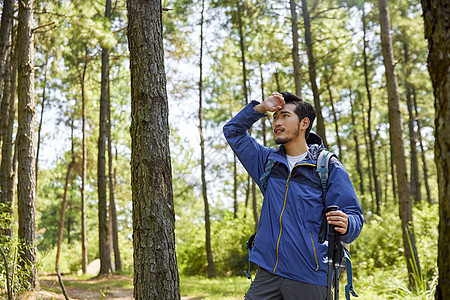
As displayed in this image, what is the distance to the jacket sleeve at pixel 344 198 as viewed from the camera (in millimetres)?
2543

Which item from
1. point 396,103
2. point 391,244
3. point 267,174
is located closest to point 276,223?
point 267,174

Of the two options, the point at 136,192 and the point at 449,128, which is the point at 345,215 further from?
the point at 136,192

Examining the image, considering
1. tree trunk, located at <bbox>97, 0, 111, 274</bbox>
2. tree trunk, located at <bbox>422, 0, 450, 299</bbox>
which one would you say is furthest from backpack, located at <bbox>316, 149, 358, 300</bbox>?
tree trunk, located at <bbox>97, 0, 111, 274</bbox>

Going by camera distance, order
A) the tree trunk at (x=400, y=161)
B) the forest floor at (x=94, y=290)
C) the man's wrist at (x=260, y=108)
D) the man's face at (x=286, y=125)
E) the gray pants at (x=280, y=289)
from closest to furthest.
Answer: the gray pants at (x=280, y=289)
the man's face at (x=286, y=125)
the man's wrist at (x=260, y=108)
the forest floor at (x=94, y=290)
the tree trunk at (x=400, y=161)

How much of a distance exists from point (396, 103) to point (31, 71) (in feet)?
23.3

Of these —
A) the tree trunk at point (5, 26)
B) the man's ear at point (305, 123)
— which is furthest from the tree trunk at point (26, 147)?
the man's ear at point (305, 123)

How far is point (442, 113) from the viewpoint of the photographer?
151cm

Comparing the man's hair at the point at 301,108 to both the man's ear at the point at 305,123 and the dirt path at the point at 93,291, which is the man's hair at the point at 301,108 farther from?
the dirt path at the point at 93,291

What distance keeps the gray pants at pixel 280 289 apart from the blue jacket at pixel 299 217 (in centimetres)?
4

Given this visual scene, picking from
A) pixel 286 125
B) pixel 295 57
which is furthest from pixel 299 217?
pixel 295 57

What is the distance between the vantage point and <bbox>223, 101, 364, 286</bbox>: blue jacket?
2.54m

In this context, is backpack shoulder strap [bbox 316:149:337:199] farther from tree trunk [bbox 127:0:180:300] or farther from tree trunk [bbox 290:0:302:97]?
tree trunk [bbox 290:0:302:97]

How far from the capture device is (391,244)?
12570 mm

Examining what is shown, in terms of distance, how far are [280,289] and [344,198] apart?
0.67 metres
